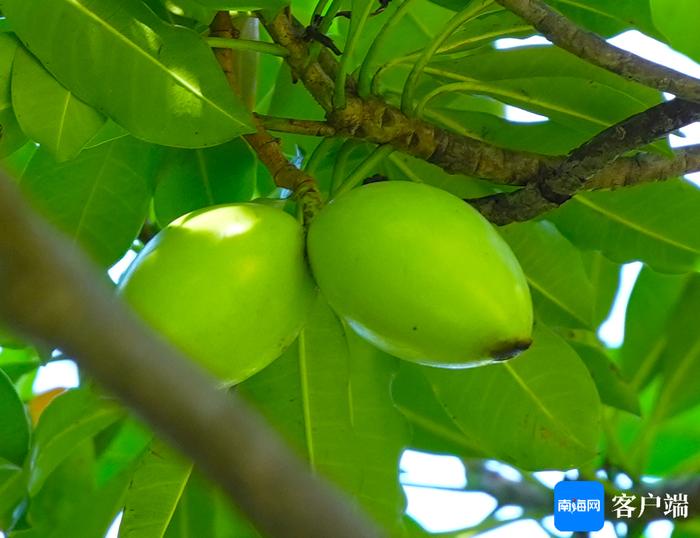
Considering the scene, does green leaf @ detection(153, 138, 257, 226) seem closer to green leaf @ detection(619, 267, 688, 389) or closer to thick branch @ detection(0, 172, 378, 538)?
green leaf @ detection(619, 267, 688, 389)

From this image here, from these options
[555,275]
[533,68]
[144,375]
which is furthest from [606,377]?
[144,375]

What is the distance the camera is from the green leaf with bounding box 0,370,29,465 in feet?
3.09

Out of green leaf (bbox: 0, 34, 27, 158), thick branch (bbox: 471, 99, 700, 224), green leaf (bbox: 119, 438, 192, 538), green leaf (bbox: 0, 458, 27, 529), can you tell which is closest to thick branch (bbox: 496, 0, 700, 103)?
thick branch (bbox: 471, 99, 700, 224)

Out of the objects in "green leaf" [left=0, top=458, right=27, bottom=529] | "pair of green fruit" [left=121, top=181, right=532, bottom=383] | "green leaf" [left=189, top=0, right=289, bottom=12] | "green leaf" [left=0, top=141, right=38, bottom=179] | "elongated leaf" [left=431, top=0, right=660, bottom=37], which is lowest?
"green leaf" [left=0, top=458, right=27, bottom=529]

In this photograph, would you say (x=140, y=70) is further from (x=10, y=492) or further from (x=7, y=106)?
(x=10, y=492)

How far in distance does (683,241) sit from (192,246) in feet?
1.94

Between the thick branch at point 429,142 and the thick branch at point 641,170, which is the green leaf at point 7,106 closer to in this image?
the thick branch at point 429,142

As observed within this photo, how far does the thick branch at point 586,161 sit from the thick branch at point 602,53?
1.1 inches

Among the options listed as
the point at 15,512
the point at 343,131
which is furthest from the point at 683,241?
the point at 15,512

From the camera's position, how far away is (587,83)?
Answer: 0.97m

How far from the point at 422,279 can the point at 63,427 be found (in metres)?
0.56

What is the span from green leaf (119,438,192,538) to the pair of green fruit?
359mm

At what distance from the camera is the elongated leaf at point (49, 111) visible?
78cm

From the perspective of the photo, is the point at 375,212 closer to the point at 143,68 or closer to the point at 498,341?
the point at 498,341
